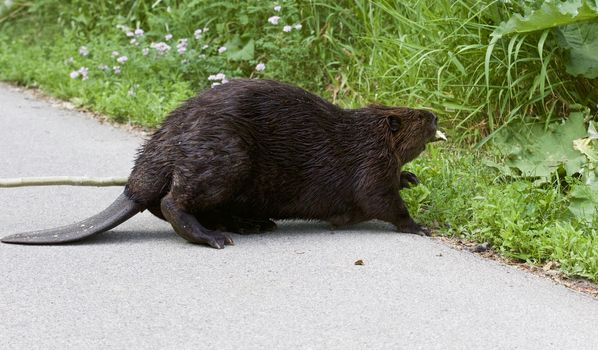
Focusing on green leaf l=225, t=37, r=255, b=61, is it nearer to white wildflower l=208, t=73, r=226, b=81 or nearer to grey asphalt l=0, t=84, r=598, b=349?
white wildflower l=208, t=73, r=226, b=81

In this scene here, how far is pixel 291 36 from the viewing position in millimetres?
8344

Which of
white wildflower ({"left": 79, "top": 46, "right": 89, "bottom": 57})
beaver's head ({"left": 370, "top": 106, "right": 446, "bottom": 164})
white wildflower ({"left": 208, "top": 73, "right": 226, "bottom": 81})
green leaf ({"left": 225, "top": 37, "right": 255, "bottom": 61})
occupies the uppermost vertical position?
beaver's head ({"left": 370, "top": 106, "right": 446, "bottom": 164})

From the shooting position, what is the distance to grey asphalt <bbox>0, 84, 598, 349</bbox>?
13.3ft

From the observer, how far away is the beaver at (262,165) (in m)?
5.21

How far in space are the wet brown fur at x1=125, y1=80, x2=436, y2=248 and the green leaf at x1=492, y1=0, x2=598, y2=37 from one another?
34.2 inches

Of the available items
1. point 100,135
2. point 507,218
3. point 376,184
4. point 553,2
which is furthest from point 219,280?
point 100,135

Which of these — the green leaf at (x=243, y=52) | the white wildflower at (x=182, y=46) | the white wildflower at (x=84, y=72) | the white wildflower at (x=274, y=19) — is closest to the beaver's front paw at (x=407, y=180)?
the white wildflower at (x=274, y=19)

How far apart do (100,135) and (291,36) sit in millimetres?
1688

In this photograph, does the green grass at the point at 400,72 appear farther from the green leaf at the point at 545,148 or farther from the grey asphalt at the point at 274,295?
the grey asphalt at the point at 274,295

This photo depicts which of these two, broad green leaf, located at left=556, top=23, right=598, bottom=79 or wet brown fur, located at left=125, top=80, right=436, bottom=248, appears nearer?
wet brown fur, located at left=125, top=80, right=436, bottom=248

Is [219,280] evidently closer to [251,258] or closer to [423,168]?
[251,258]

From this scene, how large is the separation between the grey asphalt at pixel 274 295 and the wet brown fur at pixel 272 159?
16 cm

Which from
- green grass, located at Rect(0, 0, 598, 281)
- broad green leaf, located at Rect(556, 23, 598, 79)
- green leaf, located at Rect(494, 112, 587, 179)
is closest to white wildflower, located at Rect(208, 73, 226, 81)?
green grass, located at Rect(0, 0, 598, 281)

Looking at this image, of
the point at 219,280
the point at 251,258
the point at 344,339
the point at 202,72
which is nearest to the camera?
the point at 344,339
